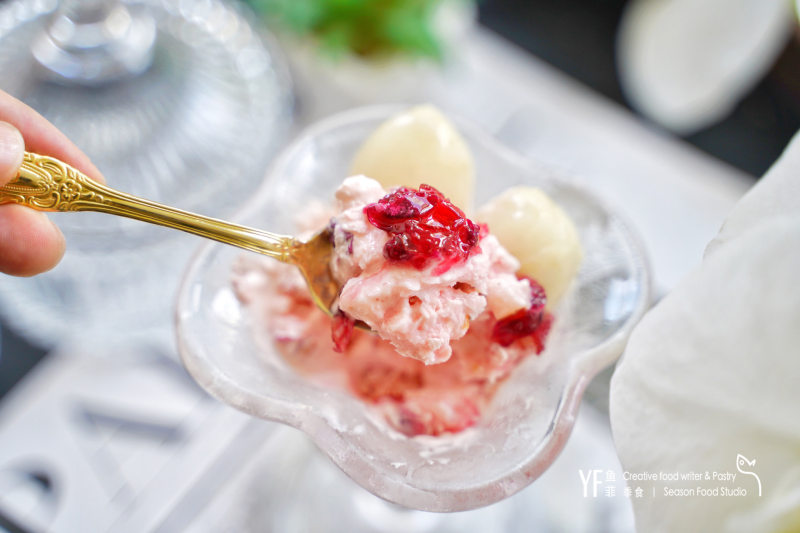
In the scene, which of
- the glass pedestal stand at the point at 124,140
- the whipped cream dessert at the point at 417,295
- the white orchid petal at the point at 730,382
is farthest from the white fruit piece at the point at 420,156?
the glass pedestal stand at the point at 124,140

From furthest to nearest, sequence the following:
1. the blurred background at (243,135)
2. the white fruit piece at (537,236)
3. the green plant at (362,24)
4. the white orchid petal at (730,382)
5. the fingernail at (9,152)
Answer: the green plant at (362,24) → the blurred background at (243,135) → the white fruit piece at (537,236) → the fingernail at (9,152) → the white orchid petal at (730,382)

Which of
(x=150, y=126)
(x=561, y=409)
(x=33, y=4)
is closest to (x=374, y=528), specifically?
(x=561, y=409)

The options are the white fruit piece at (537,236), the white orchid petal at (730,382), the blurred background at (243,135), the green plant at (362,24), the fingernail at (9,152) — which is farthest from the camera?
the green plant at (362,24)

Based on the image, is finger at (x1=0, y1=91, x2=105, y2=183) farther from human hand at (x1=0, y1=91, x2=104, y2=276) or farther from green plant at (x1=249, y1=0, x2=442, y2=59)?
→ green plant at (x1=249, y1=0, x2=442, y2=59)

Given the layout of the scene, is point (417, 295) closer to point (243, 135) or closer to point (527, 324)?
point (527, 324)

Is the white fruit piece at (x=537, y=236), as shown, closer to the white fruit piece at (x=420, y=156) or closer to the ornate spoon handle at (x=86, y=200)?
the white fruit piece at (x=420, y=156)
